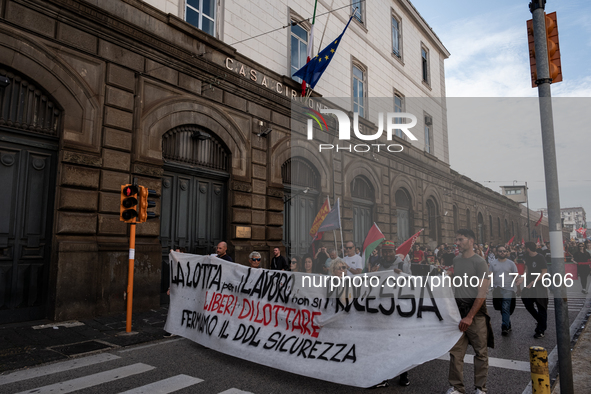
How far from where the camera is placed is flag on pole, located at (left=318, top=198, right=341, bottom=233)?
13.2 meters

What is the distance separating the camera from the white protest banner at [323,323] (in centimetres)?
489

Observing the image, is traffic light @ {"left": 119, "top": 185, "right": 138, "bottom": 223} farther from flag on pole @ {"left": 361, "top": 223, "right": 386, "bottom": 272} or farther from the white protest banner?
flag on pole @ {"left": 361, "top": 223, "right": 386, "bottom": 272}

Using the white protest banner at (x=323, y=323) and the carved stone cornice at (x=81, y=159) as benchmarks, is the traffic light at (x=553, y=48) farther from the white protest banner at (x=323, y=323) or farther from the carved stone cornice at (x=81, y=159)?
the carved stone cornice at (x=81, y=159)

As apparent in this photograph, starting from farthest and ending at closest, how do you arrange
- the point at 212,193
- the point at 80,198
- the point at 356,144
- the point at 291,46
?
1. the point at 356,144
2. the point at 291,46
3. the point at 212,193
4. the point at 80,198

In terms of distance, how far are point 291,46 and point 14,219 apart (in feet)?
36.4

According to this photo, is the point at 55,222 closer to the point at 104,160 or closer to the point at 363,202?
the point at 104,160

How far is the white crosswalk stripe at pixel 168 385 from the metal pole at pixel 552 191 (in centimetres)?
406

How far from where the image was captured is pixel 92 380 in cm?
531

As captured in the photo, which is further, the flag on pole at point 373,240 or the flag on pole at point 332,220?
the flag on pole at point 332,220

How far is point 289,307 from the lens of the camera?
19.6ft

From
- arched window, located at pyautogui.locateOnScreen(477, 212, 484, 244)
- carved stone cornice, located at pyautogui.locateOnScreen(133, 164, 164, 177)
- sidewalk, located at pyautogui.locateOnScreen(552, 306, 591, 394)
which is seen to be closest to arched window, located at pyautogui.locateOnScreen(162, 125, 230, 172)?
carved stone cornice, located at pyautogui.locateOnScreen(133, 164, 164, 177)

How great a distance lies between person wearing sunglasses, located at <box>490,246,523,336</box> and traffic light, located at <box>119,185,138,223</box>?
24.3 feet

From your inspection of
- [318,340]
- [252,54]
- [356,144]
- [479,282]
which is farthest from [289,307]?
[356,144]

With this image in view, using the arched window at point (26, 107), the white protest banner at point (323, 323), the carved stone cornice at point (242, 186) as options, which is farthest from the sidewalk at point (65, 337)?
the carved stone cornice at point (242, 186)
